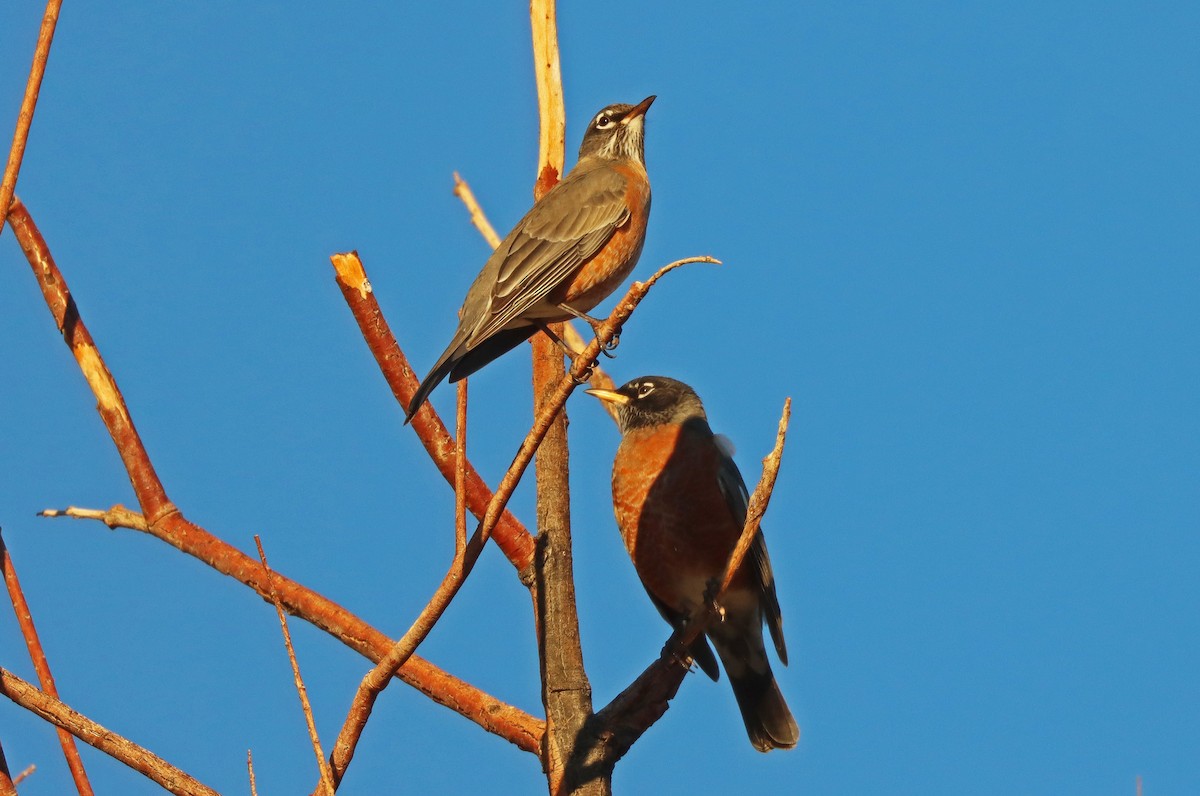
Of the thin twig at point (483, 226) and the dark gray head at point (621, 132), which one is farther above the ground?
the dark gray head at point (621, 132)

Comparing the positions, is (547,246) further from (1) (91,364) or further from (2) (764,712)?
(2) (764,712)

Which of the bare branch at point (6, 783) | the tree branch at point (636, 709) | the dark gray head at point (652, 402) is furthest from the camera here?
the dark gray head at point (652, 402)

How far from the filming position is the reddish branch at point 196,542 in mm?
5586

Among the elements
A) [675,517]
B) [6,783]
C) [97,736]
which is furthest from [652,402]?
[6,783]

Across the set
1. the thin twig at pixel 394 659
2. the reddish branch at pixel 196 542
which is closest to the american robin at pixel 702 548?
the reddish branch at pixel 196 542

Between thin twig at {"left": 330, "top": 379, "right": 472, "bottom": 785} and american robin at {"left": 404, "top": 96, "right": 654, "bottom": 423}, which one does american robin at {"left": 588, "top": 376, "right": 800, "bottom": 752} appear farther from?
thin twig at {"left": 330, "top": 379, "right": 472, "bottom": 785}

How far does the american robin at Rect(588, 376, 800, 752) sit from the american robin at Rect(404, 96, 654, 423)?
3.42ft

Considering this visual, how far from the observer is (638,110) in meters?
8.26

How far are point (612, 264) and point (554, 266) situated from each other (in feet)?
1.35

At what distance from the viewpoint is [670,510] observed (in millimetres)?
7121

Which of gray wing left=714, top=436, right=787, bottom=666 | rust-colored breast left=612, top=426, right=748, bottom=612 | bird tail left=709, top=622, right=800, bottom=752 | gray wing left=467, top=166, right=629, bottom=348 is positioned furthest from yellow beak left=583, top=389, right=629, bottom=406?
bird tail left=709, top=622, right=800, bottom=752

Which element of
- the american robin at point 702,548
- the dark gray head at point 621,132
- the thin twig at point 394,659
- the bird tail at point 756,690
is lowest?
the thin twig at point 394,659

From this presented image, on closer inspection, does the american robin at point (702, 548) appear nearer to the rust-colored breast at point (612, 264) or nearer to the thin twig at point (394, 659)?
the rust-colored breast at point (612, 264)

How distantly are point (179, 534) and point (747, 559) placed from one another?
9.50 feet
